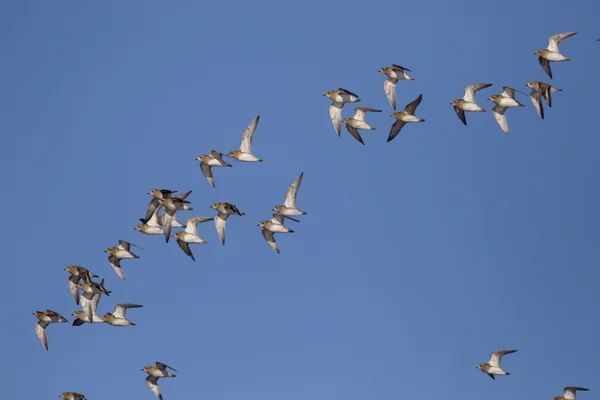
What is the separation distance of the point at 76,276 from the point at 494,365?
16.2m

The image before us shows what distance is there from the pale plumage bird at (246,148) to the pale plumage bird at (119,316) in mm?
7051

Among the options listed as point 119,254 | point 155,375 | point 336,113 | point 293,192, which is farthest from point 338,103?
point 155,375

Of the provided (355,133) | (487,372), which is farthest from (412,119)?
(487,372)

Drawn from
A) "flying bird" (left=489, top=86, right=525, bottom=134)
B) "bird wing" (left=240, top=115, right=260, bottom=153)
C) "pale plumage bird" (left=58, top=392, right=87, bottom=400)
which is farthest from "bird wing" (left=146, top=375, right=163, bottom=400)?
"flying bird" (left=489, top=86, right=525, bottom=134)

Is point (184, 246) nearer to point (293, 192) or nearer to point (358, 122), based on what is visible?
point (293, 192)

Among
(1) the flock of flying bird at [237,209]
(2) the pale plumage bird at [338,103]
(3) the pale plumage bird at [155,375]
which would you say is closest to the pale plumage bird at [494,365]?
(1) the flock of flying bird at [237,209]

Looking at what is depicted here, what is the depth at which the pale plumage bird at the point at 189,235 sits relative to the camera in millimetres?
59947

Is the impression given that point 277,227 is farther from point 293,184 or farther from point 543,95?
point 543,95

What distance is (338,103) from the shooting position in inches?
2377

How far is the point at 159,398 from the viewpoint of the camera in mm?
61156

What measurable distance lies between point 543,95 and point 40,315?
21009 millimetres

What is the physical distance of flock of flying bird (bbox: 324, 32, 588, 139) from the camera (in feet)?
188

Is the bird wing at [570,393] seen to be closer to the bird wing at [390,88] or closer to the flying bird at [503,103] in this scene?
the flying bird at [503,103]

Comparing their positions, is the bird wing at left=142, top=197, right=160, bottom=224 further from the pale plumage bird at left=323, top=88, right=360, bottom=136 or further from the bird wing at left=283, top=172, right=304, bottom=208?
the pale plumage bird at left=323, top=88, right=360, bottom=136
